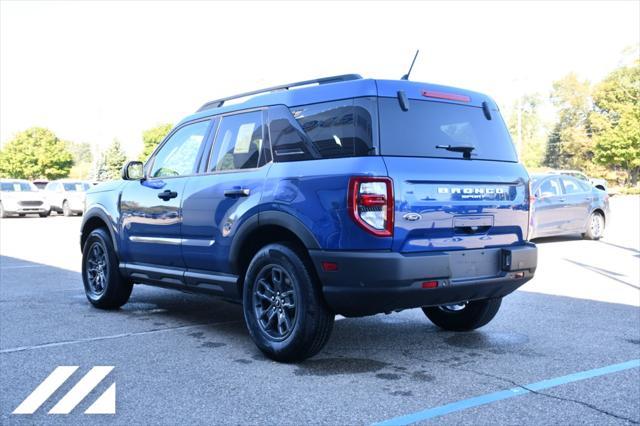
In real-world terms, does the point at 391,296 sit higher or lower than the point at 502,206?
lower

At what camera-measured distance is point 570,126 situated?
7700 centimetres

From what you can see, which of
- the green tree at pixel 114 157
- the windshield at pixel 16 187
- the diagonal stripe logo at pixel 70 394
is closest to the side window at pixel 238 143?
the diagonal stripe logo at pixel 70 394

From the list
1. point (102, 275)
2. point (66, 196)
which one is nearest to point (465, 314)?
point (102, 275)

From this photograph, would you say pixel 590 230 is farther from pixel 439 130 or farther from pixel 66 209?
pixel 66 209

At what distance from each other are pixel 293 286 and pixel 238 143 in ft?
4.83

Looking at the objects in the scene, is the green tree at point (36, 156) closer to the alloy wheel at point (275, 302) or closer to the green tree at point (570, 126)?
the green tree at point (570, 126)

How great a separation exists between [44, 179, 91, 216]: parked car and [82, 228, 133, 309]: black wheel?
2345 centimetres

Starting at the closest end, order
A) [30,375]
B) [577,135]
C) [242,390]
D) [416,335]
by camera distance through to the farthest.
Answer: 1. [242,390]
2. [30,375]
3. [416,335]
4. [577,135]

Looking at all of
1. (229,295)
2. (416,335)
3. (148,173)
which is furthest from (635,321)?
(148,173)

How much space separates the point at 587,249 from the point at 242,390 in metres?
11.0

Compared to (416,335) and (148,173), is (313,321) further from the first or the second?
(148,173)

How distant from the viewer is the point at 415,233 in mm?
4555

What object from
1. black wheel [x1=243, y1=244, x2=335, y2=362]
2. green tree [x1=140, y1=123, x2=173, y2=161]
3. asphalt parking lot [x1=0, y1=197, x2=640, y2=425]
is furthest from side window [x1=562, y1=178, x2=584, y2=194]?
green tree [x1=140, y1=123, x2=173, y2=161]

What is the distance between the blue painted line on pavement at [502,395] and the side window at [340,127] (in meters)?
1.72
